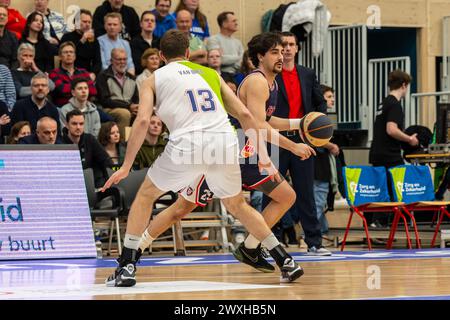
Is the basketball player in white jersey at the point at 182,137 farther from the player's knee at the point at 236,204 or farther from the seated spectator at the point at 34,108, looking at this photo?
the seated spectator at the point at 34,108

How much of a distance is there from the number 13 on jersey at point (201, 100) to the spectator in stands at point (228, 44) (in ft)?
27.7

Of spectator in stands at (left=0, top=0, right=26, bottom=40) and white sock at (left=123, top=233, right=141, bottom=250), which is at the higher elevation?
spectator in stands at (left=0, top=0, right=26, bottom=40)

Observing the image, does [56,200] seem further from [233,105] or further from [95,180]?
[233,105]

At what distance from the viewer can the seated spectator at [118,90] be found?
1437 centimetres

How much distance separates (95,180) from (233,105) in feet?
17.8

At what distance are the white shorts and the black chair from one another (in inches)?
179

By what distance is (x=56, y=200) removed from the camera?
11359 millimetres

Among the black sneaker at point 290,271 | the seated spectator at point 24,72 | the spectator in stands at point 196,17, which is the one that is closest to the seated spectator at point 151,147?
the seated spectator at point 24,72

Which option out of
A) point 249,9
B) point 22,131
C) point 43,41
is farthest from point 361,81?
point 22,131

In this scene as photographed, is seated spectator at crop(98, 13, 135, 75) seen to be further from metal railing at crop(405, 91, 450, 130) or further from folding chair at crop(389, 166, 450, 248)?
metal railing at crop(405, 91, 450, 130)

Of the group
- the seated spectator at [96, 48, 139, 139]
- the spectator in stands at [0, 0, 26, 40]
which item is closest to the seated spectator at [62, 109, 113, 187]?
the seated spectator at [96, 48, 139, 139]

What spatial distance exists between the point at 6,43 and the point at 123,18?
2.44 m

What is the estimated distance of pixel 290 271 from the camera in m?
7.59

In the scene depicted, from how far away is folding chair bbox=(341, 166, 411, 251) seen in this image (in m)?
12.9
